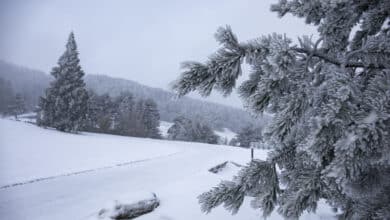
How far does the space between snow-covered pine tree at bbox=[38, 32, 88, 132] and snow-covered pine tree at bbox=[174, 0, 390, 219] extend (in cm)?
2910

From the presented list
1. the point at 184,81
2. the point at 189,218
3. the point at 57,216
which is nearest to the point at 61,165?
the point at 57,216

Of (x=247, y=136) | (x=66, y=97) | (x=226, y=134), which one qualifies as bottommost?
(x=226, y=134)

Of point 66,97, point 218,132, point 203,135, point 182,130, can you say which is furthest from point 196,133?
point 218,132

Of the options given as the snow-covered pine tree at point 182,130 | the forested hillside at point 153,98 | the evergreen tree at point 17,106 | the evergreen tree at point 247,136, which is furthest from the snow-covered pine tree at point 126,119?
the evergreen tree at point 17,106

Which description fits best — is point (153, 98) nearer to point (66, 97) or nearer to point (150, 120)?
point (150, 120)

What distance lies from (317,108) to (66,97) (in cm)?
2999

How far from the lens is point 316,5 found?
1968 mm

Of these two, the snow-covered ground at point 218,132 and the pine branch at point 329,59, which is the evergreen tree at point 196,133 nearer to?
the snow-covered ground at point 218,132

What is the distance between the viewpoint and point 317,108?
951 millimetres

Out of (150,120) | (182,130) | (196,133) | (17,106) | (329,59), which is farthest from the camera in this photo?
(17,106)

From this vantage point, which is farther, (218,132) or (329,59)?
(218,132)

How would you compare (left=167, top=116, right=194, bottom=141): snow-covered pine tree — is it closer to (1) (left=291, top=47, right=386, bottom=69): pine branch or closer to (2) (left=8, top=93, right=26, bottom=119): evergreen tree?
(2) (left=8, top=93, right=26, bottom=119): evergreen tree

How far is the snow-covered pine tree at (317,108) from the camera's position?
828mm

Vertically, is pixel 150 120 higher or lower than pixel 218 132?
higher
